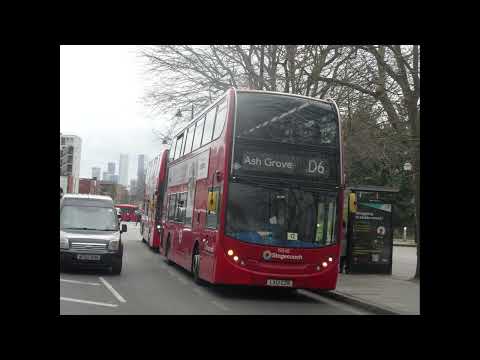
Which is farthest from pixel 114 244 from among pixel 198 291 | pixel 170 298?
pixel 170 298

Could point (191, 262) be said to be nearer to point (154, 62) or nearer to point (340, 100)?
point (340, 100)

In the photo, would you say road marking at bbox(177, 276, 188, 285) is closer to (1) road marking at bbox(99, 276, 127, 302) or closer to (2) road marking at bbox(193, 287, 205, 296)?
(2) road marking at bbox(193, 287, 205, 296)

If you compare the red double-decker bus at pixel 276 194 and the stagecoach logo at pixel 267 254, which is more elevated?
the red double-decker bus at pixel 276 194

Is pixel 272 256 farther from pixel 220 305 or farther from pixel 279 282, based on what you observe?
pixel 220 305

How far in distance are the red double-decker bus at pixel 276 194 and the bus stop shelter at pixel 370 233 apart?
253 inches

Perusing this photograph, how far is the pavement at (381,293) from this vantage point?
12367mm

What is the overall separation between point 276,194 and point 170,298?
2893 mm

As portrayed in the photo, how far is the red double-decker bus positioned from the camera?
13.0 metres

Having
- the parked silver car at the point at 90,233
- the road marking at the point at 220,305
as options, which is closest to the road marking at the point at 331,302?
the road marking at the point at 220,305

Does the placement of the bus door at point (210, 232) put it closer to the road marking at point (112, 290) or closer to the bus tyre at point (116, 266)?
the road marking at point (112, 290)

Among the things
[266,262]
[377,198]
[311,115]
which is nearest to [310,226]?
[266,262]

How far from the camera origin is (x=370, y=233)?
19.8m
